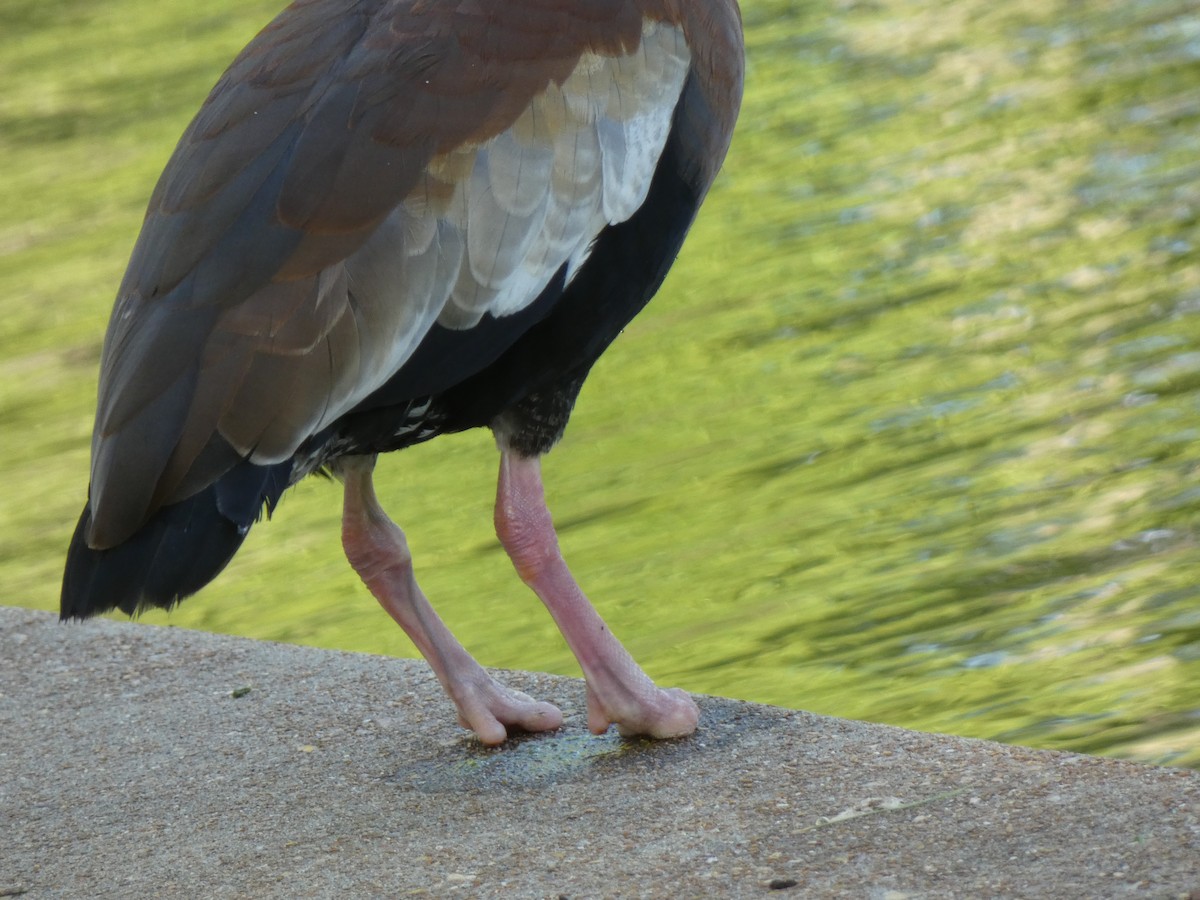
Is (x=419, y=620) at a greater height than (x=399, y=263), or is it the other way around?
(x=399, y=263)

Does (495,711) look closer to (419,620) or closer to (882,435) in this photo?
(419,620)

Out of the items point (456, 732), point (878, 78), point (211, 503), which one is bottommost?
point (878, 78)

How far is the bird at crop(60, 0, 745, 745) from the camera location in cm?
381

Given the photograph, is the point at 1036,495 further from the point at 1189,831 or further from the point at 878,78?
the point at 878,78

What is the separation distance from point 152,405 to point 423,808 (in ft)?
3.38

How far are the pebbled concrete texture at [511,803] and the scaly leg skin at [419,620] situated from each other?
0.06m

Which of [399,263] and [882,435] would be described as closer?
[399,263]

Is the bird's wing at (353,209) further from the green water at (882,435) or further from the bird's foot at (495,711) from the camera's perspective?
the green water at (882,435)

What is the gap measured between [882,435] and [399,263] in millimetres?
3718

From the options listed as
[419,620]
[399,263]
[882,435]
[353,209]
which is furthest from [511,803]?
[882,435]

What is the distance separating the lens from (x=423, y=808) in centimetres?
422

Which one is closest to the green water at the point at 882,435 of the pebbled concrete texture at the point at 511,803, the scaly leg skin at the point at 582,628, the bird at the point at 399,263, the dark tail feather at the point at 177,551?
the pebbled concrete texture at the point at 511,803

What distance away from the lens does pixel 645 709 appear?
443 centimetres

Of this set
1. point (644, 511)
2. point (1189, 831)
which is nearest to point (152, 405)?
point (1189, 831)
